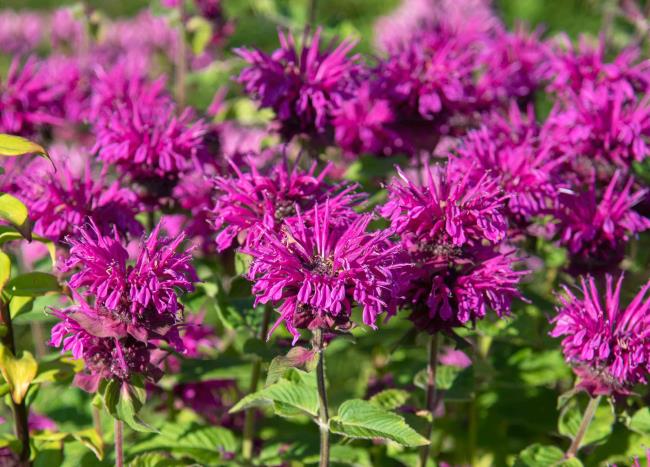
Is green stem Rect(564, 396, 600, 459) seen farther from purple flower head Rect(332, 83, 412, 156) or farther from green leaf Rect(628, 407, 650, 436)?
purple flower head Rect(332, 83, 412, 156)

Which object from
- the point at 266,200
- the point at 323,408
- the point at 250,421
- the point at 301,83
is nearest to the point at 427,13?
the point at 301,83

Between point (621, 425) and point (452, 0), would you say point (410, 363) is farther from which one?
point (452, 0)

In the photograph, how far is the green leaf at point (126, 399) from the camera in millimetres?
1538

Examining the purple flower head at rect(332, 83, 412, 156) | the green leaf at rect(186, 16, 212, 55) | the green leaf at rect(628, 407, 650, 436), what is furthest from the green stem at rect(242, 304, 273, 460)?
the green leaf at rect(186, 16, 212, 55)

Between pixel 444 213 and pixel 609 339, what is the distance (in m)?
0.43

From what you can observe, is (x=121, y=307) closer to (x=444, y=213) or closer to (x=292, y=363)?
(x=292, y=363)

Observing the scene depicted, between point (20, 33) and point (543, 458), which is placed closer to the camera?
point (543, 458)

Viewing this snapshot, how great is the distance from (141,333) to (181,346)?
99mm

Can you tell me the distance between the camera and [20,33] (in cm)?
484

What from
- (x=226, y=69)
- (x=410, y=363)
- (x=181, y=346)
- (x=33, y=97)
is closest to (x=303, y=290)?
(x=181, y=346)

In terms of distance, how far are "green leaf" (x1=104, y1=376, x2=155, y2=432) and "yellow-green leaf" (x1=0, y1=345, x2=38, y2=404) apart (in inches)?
6.9

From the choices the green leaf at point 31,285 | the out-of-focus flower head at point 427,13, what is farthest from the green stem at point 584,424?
the out-of-focus flower head at point 427,13

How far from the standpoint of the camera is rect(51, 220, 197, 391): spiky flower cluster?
1.44 metres

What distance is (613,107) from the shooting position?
220 centimetres
